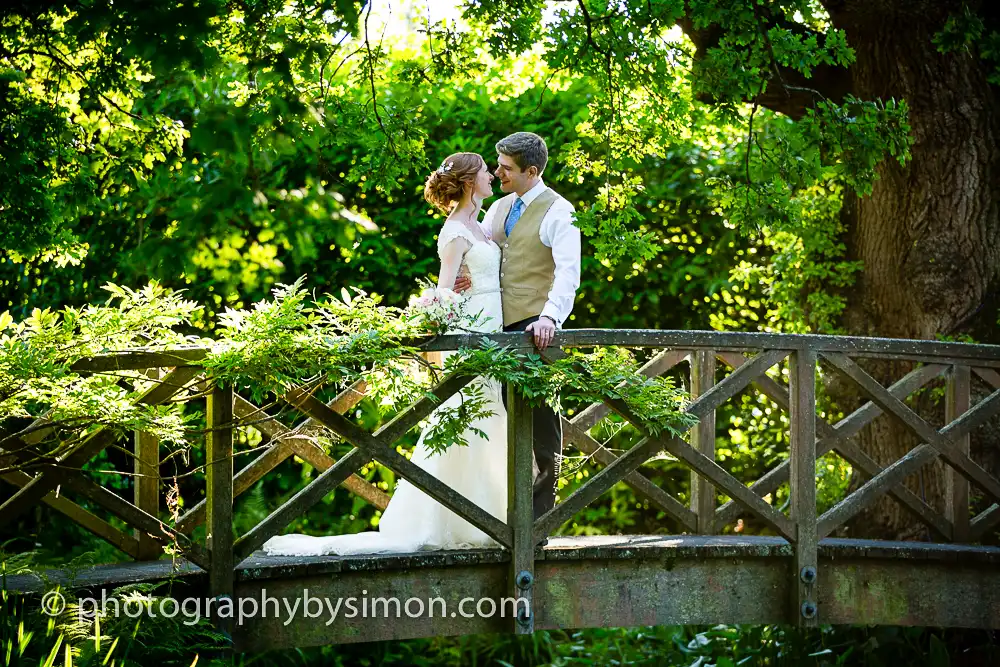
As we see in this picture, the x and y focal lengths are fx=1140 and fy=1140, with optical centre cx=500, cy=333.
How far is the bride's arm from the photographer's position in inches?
188

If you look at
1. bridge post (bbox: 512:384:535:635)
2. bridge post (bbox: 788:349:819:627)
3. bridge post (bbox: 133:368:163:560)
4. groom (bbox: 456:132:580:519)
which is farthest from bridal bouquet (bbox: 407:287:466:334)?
bridge post (bbox: 788:349:819:627)

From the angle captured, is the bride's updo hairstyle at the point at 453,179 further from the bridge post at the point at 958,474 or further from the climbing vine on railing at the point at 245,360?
the bridge post at the point at 958,474

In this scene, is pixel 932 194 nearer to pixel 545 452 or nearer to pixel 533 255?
pixel 533 255

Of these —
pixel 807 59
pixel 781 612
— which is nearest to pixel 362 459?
pixel 781 612

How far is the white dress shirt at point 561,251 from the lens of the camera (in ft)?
14.9

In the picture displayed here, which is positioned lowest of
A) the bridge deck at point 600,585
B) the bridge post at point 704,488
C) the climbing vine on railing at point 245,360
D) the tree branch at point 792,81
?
the bridge deck at point 600,585

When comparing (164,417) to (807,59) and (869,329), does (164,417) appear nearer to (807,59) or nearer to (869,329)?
(807,59)

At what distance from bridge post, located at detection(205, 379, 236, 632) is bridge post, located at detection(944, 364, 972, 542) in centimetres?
330

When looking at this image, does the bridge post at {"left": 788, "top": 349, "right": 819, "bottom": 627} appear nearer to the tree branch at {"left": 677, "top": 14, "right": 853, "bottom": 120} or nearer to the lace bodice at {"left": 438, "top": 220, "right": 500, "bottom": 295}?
the lace bodice at {"left": 438, "top": 220, "right": 500, "bottom": 295}

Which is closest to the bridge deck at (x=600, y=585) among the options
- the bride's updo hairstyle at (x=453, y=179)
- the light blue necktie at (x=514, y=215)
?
the light blue necktie at (x=514, y=215)

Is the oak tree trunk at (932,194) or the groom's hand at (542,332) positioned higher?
the oak tree trunk at (932,194)

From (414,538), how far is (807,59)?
8.66ft

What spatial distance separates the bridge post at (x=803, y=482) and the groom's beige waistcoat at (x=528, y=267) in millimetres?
1113

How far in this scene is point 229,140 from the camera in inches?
96.7
